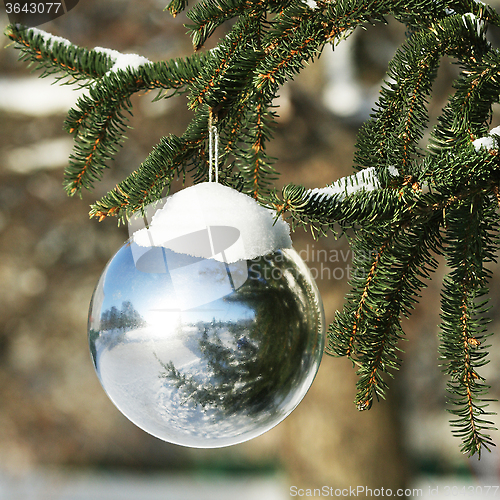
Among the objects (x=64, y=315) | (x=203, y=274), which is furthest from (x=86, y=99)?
(x=64, y=315)

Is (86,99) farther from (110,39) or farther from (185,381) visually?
(110,39)

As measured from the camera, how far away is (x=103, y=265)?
2.76m

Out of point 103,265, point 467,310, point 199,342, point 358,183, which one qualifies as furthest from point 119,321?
point 103,265

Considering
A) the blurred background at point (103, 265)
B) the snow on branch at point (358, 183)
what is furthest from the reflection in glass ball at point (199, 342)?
the blurred background at point (103, 265)

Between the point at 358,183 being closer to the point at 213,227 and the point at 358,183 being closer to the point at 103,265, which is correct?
the point at 213,227

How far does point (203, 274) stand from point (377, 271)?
26 centimetres

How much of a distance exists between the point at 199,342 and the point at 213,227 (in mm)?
124

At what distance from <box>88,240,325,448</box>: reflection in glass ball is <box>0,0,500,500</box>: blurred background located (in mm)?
1513

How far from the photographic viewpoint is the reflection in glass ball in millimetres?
504

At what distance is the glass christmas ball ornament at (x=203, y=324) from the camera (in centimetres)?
50

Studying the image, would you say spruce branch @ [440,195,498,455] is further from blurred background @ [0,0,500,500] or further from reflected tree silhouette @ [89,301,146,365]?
blurred background @ [0,0,500,500]

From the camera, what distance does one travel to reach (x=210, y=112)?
60 cm

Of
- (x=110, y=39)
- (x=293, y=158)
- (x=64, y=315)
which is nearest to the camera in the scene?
(x=293, y=158)

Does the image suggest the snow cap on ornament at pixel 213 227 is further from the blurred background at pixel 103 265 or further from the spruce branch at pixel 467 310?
the blurred background at pixel 103 265
